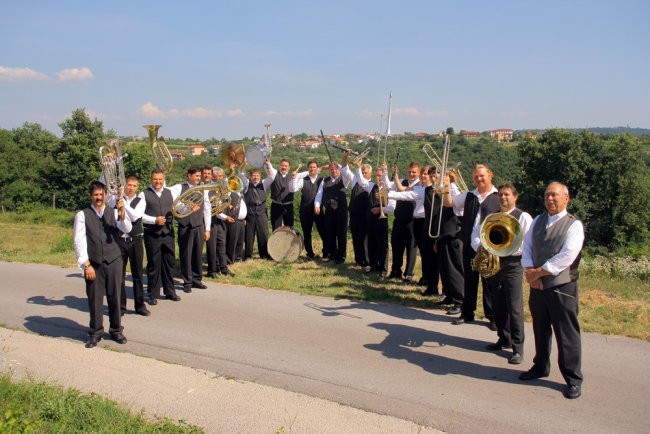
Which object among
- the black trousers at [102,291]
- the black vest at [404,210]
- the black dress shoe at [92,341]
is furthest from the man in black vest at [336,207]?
the black dress shoe at [92,341]

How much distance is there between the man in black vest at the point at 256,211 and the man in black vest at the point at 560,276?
6.78 m

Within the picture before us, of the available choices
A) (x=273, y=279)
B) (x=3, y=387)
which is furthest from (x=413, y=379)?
(x=273, y=279)

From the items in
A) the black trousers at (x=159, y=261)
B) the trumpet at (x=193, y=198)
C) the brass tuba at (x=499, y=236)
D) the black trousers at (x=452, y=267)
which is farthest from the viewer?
the trumpet at (x=193, y=198)

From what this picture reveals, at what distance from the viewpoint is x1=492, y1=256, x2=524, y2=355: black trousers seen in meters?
5.89

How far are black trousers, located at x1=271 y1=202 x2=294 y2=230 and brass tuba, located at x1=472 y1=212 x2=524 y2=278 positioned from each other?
6.05 metres

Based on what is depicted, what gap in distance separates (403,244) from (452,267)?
1.83m

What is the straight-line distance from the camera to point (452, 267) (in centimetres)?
786

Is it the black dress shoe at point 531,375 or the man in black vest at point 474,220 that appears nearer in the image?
the black dress shoe at point 531,375

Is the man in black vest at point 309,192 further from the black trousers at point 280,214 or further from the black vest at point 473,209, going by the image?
the black vest at point 473,209

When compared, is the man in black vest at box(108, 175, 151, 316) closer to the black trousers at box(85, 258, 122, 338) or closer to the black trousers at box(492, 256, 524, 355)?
the black trousers at box(85, 258, 122, 338)

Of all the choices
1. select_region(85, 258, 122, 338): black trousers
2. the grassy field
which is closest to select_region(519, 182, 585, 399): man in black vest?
the grassy field

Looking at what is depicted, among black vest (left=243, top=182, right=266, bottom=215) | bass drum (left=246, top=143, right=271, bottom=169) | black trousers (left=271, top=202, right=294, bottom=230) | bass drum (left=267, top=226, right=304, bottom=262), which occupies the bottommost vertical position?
bass drum (left=267, top=226, right=304, bottom=262)

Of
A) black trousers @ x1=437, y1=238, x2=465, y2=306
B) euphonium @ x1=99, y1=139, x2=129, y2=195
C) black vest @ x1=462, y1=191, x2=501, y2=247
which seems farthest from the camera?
black trousers @ x1=437, y1=238, x2=465, y2=306

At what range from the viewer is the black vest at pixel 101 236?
6.23 m
